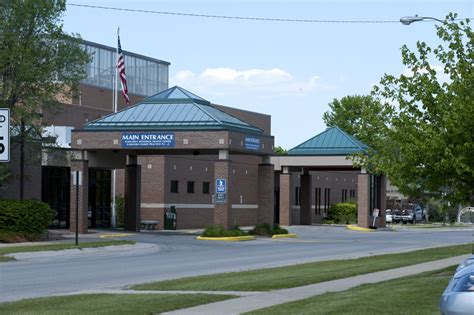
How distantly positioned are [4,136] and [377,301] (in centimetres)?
638

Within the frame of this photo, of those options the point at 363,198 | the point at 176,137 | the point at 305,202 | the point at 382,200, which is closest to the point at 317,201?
the point at 305,202

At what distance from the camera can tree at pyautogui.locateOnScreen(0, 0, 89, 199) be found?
39656mm

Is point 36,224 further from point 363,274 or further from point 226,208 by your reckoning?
point 363,274

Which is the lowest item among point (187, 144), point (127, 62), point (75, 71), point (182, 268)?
point (182, 268)

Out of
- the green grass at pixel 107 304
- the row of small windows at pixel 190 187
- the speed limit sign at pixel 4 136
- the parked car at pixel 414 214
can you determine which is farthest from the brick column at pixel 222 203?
the parked car at pixel 414 214

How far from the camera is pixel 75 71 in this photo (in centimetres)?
4181

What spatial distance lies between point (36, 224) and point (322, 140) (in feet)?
101

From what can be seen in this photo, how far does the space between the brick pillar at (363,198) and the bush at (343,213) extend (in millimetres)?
12577

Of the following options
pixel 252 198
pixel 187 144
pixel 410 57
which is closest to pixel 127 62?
pixel 252 198

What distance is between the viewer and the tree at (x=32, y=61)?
39656 mm

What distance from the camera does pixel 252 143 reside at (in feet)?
160

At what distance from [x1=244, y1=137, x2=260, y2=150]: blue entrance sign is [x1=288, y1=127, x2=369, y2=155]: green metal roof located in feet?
53.5

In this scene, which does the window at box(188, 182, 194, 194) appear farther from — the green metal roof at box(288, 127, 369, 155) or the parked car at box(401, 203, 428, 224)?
the parked car at box(401, 203, 428, 224)

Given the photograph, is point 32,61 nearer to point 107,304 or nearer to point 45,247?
point 45,247
